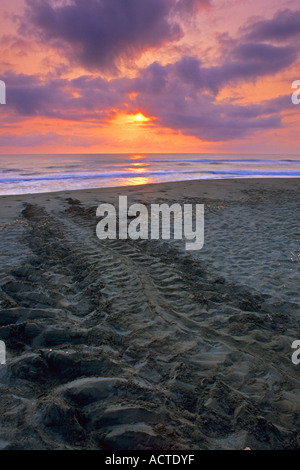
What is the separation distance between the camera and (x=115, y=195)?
677 inches

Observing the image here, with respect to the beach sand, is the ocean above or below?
above

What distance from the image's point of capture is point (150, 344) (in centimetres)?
392

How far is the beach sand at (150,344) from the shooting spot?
263 centimetres

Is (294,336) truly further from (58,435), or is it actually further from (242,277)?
(58,435)

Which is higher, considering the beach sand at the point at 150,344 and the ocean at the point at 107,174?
the ocean at the point at 107,174

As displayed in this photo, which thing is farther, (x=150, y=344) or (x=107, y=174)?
(x=107, y=174)

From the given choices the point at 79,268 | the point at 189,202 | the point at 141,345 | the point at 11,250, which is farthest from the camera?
the point at 189,202

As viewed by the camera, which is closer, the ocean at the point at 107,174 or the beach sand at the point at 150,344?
the beach sand at the point at 150,344

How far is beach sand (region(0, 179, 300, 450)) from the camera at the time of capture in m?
2.63

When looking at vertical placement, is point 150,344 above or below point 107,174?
below

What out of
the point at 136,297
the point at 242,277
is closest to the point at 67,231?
the point at 136,297

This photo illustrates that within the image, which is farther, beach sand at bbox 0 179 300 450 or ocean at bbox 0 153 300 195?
ocean at bbox 0 153 300 195
